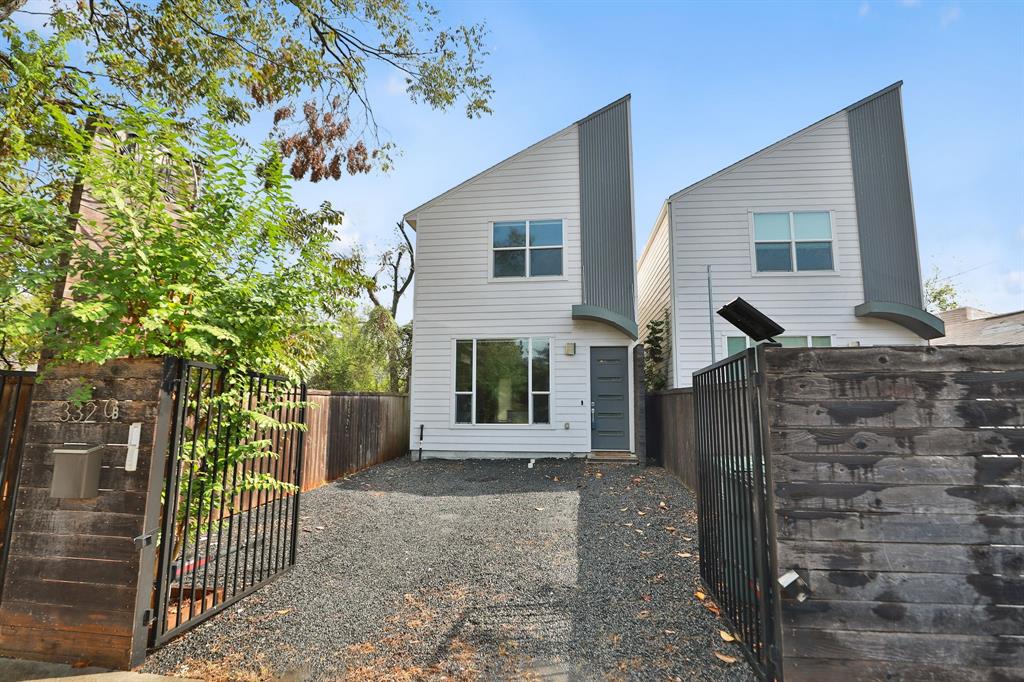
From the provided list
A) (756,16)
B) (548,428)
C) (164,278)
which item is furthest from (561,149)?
(164,278)

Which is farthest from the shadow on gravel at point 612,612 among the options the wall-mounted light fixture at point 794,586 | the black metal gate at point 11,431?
the black metal gate at point 11,431

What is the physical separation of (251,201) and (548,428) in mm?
7326

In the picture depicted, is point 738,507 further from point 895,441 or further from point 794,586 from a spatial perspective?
point 895,441

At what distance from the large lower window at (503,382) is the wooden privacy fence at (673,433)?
221cm

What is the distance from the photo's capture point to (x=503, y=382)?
9.83 meters

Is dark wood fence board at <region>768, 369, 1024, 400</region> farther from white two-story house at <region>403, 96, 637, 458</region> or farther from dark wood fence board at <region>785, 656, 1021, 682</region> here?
white two-story house at <region>403, 96, 637, 458</region>

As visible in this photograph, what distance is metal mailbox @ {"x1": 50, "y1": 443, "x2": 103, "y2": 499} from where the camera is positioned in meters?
2.67

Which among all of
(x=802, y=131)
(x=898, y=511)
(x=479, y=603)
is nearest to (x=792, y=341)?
(x=802, y=131)

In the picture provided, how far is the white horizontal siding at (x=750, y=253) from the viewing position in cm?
933

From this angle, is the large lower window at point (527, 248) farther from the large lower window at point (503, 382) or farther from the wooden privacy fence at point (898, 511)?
the wooden privacy fence at point (898, 511)

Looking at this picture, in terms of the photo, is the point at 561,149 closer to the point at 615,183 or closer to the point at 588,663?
the point at 615,183

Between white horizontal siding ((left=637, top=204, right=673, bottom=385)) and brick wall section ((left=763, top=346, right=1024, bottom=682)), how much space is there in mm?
7511

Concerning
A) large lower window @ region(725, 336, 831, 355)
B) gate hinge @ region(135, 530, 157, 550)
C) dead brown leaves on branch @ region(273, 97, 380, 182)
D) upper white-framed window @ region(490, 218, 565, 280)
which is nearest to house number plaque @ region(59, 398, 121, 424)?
gate hinge @ region(135, 530, 157, 550)

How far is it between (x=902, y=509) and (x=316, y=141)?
29.4 feet
